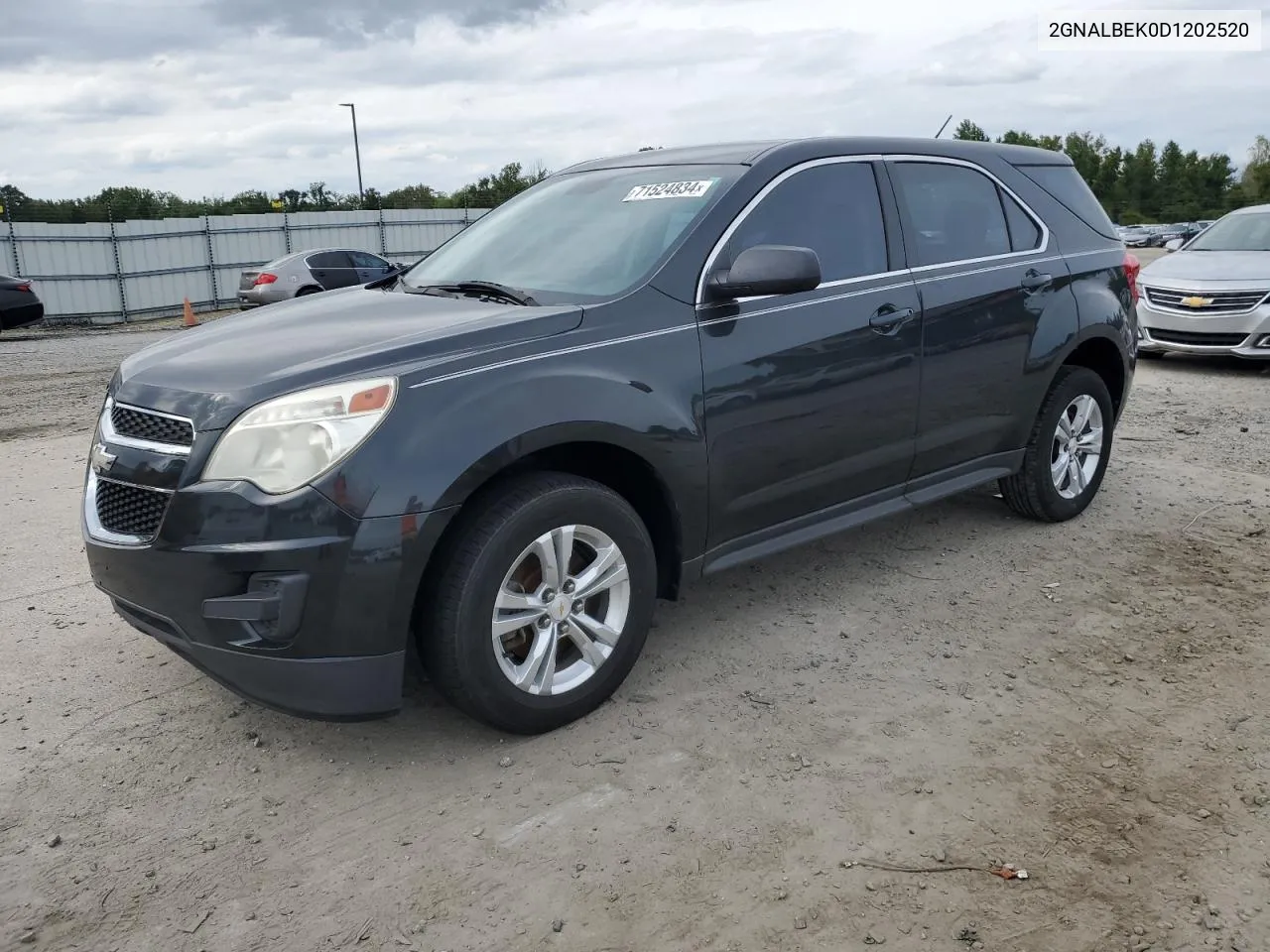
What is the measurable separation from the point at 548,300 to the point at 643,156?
120 cm

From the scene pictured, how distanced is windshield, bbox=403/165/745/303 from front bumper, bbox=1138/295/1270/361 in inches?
268

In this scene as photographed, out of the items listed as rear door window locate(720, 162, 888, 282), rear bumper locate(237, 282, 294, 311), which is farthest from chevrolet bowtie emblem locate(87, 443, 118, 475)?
rear bumper locate(237, 282, 294, 311)

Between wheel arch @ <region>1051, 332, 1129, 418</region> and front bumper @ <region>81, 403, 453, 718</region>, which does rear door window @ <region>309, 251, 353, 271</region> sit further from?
front bumper @ <region>81, 403, 453, 718</region>

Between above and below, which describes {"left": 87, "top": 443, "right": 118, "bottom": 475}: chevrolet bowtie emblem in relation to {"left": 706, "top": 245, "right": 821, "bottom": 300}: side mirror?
below

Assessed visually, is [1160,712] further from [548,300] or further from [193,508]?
[193,508]

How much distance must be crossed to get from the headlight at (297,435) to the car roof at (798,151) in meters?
1.85

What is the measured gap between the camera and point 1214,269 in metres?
10.3

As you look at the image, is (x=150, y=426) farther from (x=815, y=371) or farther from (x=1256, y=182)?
(x=1256, y=182)

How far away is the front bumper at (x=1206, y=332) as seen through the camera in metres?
9.60

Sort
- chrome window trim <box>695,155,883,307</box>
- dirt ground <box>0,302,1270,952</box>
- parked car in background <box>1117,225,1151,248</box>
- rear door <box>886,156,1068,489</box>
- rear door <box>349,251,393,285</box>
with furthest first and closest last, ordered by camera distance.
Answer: parked car in background <box>1117,225,1151,248</box> < rear door <box>349,251,393,285</box> < rear door <box>886,156,1068,489</box> < chrome window trim <box>695,155,883,307</box> < dirt ground <box>0,302,1270,952</box>

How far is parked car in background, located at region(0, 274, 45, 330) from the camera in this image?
16.5 m

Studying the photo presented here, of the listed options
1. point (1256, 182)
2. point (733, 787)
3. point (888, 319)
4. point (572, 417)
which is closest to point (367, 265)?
point (888, 319)

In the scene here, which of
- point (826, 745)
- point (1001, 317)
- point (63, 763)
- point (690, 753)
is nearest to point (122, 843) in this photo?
point (63, 763)

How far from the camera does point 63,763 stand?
3.22 m
